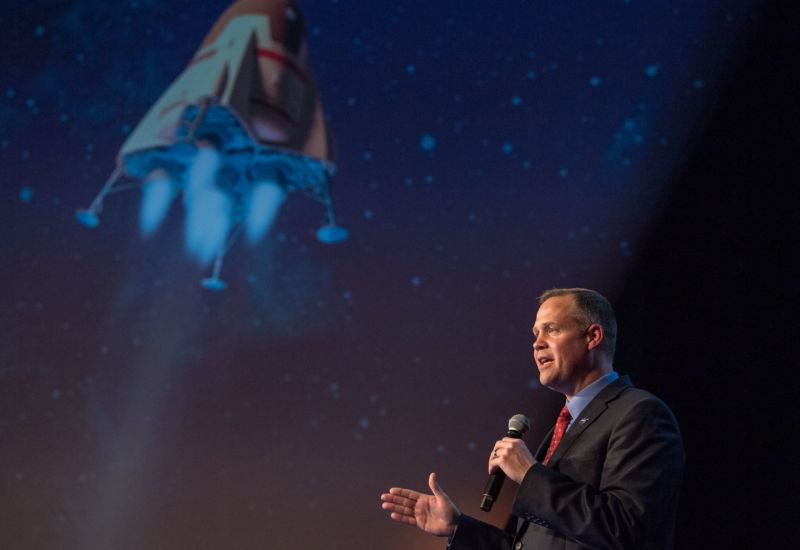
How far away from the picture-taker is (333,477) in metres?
3.45

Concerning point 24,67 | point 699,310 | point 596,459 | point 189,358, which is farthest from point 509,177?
point 24,67

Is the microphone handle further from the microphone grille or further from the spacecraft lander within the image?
the spacecraft lander

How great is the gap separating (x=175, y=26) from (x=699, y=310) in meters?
3.23

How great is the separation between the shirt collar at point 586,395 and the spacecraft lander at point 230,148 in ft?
7.63

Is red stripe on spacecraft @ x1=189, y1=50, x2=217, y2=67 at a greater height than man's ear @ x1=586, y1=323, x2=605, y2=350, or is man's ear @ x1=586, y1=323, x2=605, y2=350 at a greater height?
red stripe on spacecraft @ x1=189, y1=50, x2=217, y2=67

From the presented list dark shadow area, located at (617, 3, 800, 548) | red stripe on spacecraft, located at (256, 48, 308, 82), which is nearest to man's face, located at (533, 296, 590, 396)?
dark shadow area, located at (617, 3, 800, 548)

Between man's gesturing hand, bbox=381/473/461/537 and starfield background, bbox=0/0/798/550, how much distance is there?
5.11 ft

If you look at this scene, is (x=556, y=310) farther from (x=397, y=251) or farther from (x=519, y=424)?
(x=397, y=251)

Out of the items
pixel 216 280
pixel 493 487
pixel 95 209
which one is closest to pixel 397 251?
pixel 216 280

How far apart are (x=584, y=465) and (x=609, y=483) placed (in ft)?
0.29

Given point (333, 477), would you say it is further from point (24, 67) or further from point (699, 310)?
point (24, 67)

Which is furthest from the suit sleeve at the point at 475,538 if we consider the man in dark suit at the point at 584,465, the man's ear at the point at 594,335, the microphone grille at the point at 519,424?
the man's ear at the point at 594,335

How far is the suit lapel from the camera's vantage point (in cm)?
154

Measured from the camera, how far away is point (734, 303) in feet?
9.73
